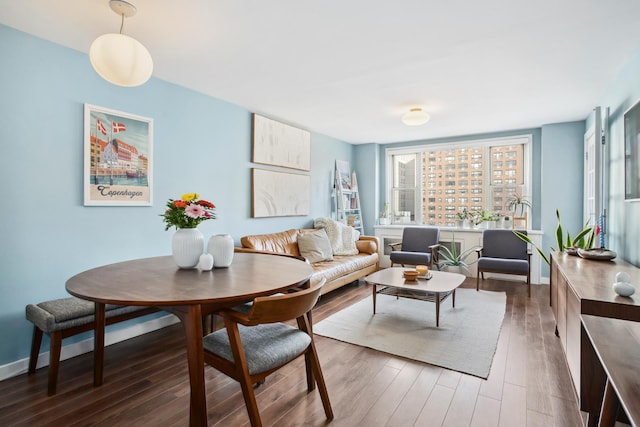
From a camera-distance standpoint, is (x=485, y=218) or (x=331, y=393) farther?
(x=485, y=218)

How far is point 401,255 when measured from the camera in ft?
16.9

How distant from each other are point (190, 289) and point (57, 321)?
1.15m

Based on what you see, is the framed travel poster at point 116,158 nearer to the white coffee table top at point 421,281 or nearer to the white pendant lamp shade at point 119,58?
the white pendant lamp shade at point 119,58

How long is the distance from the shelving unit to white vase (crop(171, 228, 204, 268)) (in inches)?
153

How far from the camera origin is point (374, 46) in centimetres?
255

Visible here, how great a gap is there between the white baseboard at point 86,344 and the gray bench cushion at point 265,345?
158 cm

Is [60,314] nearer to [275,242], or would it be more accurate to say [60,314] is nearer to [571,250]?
[275,242]

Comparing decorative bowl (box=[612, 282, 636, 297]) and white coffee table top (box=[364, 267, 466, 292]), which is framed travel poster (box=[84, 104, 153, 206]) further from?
decorative bowl (box=[612, 282, 636, 297])

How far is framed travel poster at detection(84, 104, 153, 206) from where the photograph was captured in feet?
8.89

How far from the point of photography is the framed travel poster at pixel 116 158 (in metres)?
2.71

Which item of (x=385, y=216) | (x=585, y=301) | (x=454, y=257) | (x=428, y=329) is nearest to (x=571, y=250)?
(x=428, y=329)

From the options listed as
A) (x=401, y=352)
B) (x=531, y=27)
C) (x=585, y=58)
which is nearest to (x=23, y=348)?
(x=401, y=352)

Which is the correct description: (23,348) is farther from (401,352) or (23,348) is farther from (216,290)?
(401,352)

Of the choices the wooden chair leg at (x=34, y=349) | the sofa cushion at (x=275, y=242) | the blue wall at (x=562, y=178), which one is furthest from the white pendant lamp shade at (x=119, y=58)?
the blue wall at (x=562, y=178)
